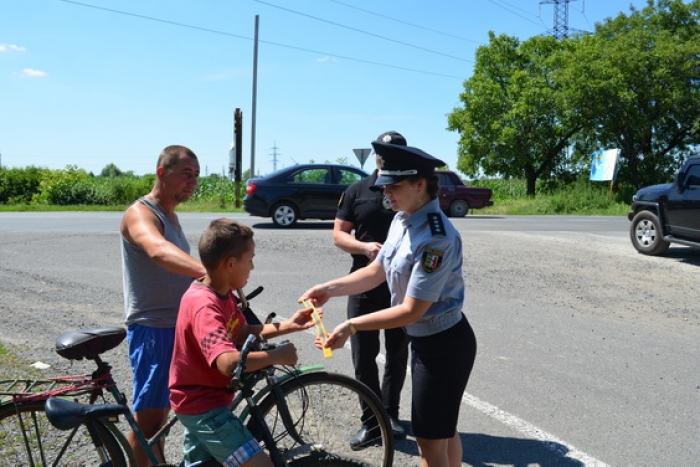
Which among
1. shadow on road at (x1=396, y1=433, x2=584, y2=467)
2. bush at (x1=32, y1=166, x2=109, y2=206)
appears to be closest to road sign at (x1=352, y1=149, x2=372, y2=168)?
bush at (x1=32, y1=166, x2=109, y2=206)

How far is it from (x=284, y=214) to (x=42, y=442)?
14.7m

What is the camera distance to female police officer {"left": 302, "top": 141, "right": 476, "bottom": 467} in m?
3.03

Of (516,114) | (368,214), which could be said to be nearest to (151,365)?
(368,214)

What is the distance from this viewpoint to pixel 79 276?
34.3 ft

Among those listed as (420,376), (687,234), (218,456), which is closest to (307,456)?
(218,456)

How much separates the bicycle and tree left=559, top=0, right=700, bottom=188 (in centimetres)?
3803

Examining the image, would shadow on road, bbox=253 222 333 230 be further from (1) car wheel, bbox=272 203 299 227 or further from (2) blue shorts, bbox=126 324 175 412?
(2) blue shorts, bbox=126 324 175 412

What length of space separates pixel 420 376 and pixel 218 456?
969 millimetres

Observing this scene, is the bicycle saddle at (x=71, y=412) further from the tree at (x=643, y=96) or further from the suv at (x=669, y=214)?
the tree at (x=643, y=96)

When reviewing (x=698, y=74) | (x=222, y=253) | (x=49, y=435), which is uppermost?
(x=698, y=74)

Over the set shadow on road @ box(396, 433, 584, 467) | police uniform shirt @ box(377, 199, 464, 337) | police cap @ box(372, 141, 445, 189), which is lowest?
shadow on road @ box(396, 433, 584, 467)

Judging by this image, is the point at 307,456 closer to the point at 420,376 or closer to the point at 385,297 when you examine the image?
the point at 420,376

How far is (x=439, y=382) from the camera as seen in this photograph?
3166 millimetres

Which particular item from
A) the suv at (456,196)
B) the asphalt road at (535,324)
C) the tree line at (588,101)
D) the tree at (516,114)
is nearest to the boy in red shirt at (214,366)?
the asphalt road at (535,324)
